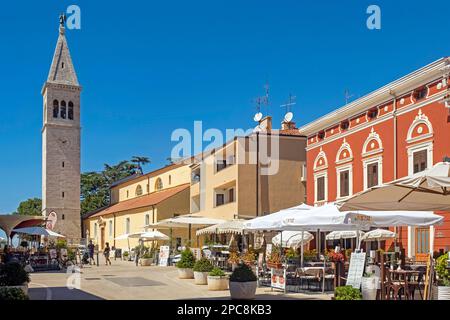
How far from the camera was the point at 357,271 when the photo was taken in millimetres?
13227

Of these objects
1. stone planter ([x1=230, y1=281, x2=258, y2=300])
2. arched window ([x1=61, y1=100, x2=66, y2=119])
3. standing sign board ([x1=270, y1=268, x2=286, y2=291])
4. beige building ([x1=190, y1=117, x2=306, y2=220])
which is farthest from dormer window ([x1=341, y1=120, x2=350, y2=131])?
arched window ([x1=61, y1=100, x2=66, y2=119])

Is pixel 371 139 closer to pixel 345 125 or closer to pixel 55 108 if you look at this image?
pixel 345 125

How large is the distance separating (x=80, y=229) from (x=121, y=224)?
1344cm

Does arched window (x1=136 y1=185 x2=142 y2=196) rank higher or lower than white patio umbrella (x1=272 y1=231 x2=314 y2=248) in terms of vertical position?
higher

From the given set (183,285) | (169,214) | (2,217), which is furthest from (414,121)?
(169,214)

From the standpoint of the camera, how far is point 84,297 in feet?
55.1

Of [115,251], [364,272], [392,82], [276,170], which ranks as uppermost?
[392,82]

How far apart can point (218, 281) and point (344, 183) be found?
491 inches

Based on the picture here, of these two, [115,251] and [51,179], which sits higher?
[51,179]

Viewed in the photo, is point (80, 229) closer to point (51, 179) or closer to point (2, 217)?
point (51, 179)

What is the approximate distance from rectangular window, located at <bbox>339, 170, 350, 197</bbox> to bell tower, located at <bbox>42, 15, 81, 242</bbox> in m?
45.8

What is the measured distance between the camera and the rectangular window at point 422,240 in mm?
22297

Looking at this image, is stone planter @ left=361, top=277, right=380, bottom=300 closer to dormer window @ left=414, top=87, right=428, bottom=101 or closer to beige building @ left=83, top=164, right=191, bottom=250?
dormer window @ left=414, top=87, right=428, bottom=101

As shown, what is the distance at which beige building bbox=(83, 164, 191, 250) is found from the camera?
49447 mm
